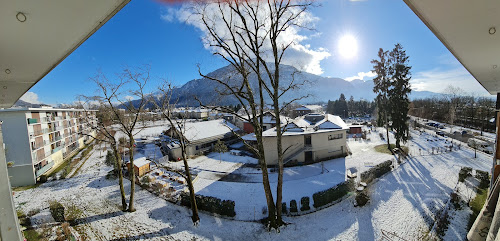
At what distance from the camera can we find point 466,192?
38.7ft

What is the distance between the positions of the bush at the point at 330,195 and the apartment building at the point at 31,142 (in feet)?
49.7

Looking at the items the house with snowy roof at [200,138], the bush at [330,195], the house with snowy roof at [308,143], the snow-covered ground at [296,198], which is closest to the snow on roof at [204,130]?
the house with snowy roof at [200,138]

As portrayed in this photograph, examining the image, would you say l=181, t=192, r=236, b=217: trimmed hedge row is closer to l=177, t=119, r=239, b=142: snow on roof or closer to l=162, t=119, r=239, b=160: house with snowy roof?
l=162, t=119, r=239, b=160: house with snowy roof

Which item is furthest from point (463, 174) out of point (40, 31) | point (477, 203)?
point (40, 31)

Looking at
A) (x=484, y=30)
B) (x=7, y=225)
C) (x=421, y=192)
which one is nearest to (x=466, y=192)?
(x=421, y=192)

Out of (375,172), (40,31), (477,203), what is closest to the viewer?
(40,31)

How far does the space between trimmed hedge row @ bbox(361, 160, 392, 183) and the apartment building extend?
19.5 m

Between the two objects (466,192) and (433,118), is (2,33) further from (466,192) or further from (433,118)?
(433,118)

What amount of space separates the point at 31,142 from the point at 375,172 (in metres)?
30.7

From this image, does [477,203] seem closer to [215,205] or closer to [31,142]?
[215,205]

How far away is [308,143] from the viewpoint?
781 inches

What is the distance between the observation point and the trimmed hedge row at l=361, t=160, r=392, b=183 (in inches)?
541

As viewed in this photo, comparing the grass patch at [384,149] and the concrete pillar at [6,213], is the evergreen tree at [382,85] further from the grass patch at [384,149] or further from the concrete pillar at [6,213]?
the concrete pillar at [6,213]

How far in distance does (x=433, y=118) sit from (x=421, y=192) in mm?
52760
